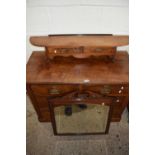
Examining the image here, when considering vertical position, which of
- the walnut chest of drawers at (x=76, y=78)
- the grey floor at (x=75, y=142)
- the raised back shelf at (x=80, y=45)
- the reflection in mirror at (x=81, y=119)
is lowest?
the grey floor at (x=75, y=142)

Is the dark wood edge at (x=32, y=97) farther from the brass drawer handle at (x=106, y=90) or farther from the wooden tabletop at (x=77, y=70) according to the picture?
the brass drawer handle at (x=106, y=90)

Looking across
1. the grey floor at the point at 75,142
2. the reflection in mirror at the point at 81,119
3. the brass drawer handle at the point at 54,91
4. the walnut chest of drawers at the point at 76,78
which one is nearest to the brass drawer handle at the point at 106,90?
the walnut chest of drawers at the point at 76,78

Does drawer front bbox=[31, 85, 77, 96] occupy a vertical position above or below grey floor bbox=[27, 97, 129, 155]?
above

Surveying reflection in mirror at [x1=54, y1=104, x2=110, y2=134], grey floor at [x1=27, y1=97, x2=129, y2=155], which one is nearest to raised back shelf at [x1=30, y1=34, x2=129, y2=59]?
reflection in mirror at [x1=54, y1=104, x2=110, y2=134]

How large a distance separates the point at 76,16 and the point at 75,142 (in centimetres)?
94

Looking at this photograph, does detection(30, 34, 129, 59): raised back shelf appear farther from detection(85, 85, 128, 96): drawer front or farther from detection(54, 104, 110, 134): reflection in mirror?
detection(54, 104, 110, 134): reflection in mirror

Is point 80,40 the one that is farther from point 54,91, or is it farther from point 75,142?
point 75,142

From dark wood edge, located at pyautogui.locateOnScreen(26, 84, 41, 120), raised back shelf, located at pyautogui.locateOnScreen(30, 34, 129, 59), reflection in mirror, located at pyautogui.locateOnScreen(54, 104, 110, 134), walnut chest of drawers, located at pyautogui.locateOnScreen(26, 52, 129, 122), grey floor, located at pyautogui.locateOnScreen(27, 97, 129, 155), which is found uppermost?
raised back shelf, located at pyautogui.locateOnScreen(30, 34, 129, 59)

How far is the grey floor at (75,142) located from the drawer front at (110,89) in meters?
0.39

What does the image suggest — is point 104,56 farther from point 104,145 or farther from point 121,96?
point 104,145

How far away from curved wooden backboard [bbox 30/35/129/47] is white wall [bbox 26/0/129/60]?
0.06m

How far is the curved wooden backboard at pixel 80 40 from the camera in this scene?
1395 mm

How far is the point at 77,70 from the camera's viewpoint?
142 cm

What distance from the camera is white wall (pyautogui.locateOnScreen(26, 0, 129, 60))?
1405mm
